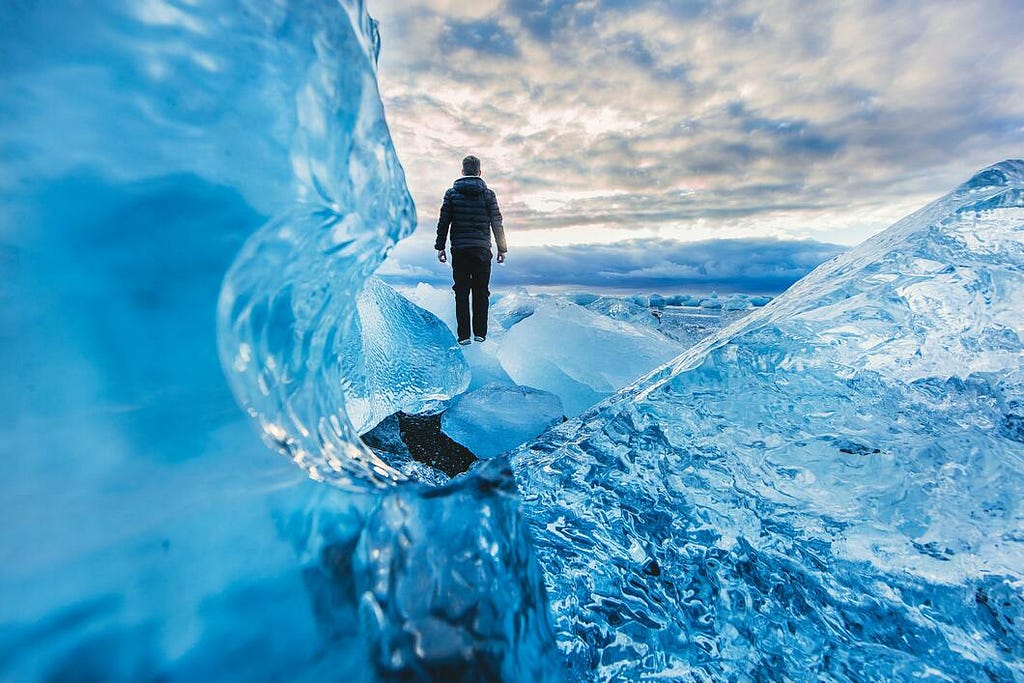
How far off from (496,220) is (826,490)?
4223 millimetres

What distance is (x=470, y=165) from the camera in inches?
186

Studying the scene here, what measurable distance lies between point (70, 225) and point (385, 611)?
1.92 feet

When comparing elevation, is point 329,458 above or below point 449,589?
above

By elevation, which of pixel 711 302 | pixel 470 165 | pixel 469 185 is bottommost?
pixel 711 302

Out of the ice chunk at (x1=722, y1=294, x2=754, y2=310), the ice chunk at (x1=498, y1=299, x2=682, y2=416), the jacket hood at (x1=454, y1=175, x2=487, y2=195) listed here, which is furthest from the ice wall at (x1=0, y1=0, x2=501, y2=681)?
the ice chunk at (x1=722, y1=294, x2=754, y2=310)

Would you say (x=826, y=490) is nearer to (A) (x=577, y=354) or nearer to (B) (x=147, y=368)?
(B) (x=147, y=368)

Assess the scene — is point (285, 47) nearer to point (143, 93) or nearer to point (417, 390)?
point (143, 93)

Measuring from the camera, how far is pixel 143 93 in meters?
0.60

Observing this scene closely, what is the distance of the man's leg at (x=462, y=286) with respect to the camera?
475cm

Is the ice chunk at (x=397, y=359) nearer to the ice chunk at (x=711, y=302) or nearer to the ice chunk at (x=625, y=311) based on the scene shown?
the ice chunk at (x=625, y=311)

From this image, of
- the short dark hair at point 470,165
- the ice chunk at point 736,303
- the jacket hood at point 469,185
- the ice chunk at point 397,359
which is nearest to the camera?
the ice chunk at point 397,359

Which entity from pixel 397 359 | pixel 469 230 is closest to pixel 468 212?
pixel 469 230

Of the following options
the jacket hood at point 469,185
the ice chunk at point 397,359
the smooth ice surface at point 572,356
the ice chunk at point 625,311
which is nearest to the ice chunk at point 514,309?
the ice chunk at point 625,311

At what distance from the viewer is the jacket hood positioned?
4609 millimetres
